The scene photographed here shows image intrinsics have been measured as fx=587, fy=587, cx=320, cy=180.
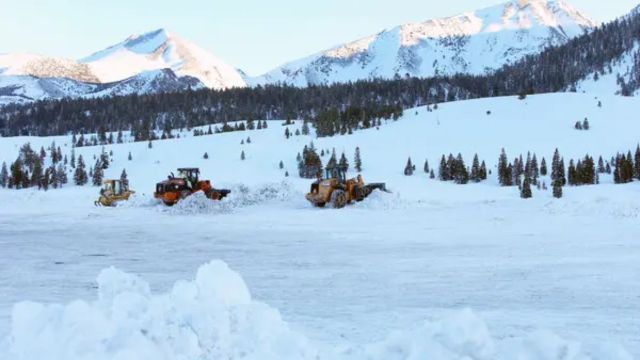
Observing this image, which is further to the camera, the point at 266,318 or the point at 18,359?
the point at 266,318

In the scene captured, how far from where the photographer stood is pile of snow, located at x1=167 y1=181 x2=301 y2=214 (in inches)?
829

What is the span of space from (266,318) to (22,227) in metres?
15.1

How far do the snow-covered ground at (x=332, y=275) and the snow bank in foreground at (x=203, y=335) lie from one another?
0.04ft

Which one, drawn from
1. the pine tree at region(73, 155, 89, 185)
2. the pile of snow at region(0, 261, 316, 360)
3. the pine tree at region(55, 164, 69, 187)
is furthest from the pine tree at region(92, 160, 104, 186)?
the pile of snow at region(0, 261, 316, 360)

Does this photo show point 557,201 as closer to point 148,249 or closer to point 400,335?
point 148,249

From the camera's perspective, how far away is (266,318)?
185 inches

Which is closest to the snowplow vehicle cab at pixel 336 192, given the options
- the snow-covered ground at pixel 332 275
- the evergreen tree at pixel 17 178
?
the snow-covered ground at pixel 332 275

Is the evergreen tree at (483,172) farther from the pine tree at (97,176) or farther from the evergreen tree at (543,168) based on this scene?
the pine tree at (97,176)

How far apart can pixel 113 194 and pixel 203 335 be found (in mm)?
23208

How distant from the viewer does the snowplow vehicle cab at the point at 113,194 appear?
2559cm

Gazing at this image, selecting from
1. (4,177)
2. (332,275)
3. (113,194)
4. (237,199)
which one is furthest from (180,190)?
(4,177)

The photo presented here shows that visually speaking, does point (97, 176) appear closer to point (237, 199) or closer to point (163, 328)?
point (237, 199)

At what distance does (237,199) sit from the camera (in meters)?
24.4

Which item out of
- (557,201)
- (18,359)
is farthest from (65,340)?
(557,201)
